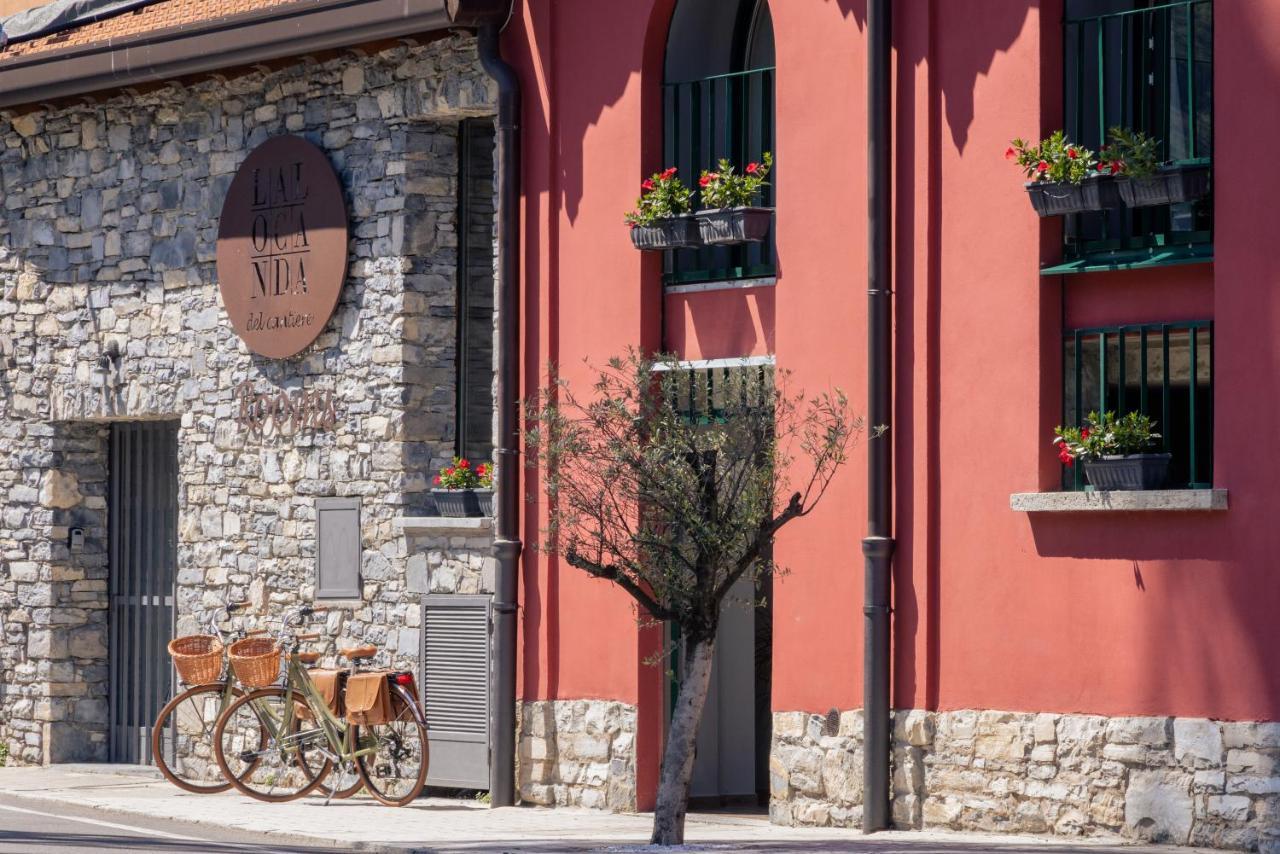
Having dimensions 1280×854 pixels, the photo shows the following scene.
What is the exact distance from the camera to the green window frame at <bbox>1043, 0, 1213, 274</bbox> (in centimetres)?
1253

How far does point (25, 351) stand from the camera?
1988 cm

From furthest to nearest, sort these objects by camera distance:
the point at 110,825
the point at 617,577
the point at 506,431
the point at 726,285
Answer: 1. the point at 506,431
2. the point at 726,285
3. the point at 110,825
4. the point at 617,577

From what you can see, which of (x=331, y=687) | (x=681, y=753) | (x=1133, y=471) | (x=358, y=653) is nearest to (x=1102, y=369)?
(x=1133, y=471)

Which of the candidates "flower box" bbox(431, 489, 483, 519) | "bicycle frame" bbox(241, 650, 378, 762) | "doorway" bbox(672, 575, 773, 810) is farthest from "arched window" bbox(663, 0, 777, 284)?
"bicycle frame" bbox(241, 650, 378, 762)

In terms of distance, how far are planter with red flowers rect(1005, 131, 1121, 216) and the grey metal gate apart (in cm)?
888

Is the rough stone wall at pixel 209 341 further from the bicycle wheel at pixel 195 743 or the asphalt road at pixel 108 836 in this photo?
the asphalt road at pixel 108 836

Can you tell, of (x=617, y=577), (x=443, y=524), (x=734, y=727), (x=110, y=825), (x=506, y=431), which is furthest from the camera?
(x=443, y=524)

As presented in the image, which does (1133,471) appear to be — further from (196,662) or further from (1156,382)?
(196,662)

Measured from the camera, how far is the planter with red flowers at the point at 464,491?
16297 mm

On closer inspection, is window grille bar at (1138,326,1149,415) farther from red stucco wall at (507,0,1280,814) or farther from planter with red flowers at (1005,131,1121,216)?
planter with red flowers at (1005,131,1121,216)

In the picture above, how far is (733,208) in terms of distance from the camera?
47.7ft

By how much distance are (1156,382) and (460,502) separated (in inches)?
218

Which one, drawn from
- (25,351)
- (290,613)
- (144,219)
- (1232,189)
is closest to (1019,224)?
(1232,189)

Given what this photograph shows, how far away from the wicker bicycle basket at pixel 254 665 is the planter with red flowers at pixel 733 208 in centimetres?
446
